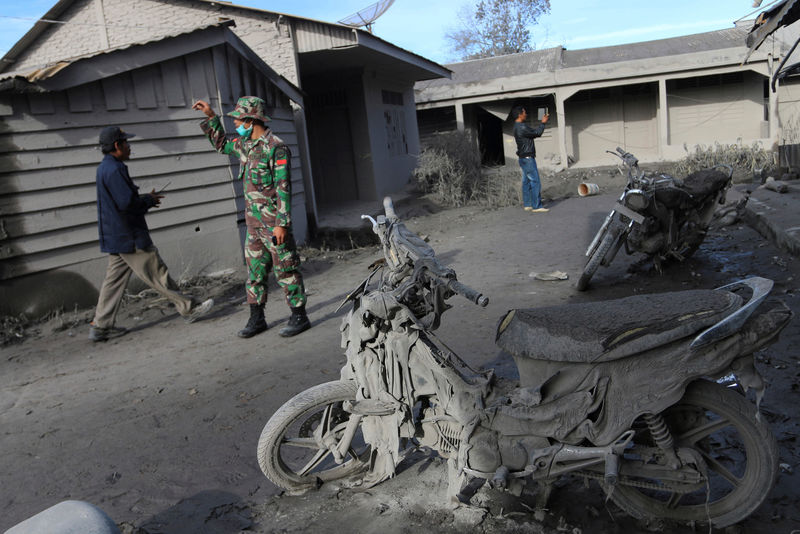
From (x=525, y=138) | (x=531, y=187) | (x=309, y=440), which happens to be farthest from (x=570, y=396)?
(x=531, y=187)

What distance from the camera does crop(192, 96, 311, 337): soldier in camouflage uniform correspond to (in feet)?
16.6

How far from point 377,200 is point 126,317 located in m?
7.84

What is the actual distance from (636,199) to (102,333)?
5460 millimetres

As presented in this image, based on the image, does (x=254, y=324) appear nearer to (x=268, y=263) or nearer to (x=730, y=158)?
(x=268, y=263)

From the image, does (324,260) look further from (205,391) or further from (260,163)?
(205,391)

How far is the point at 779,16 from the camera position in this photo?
258 inches

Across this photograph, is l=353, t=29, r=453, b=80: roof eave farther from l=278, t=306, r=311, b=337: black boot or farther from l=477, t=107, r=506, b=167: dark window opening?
l=278, t=306, r=311, b=337: black boot

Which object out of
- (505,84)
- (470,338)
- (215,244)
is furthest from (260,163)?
(505,84)

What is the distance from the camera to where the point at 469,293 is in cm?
217

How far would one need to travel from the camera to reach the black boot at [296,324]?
5430mm

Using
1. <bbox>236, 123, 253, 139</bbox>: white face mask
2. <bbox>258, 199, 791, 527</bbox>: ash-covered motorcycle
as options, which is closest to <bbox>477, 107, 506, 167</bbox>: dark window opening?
<bbox>236, 123, 253, 139</bbox>: white face mask

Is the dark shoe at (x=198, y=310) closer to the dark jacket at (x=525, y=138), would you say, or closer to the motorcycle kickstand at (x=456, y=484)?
the motorcycle kickstand at (x=456, y=484)

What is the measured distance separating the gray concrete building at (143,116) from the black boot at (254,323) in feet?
8.84

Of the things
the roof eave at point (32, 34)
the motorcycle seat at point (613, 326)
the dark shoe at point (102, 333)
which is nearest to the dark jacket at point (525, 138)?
the dark shoe at point (102, 333)
